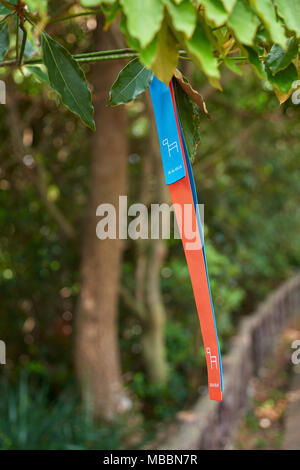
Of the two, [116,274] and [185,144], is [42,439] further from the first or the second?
[185,144]

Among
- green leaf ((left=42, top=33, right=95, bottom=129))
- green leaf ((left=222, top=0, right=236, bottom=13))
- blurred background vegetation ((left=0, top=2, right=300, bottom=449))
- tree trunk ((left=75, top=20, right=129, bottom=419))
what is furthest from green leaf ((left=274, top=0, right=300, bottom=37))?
tree trunk ((left=75, top=20, right=129, bottom=419))

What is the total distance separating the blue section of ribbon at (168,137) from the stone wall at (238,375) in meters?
2.46

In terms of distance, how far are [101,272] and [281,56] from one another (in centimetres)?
357

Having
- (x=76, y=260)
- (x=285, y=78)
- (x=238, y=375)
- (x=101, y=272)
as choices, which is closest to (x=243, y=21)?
(x=285, y=78)

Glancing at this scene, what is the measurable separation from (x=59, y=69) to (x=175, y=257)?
5118 millimetres

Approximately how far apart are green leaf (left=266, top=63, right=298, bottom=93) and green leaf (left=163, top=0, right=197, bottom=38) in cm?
32

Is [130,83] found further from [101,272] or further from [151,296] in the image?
[151,296]

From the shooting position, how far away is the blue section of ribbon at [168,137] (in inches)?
41.1

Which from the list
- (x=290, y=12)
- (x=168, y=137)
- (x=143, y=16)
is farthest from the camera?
(x=168, y=137)

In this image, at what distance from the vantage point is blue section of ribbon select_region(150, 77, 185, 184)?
3.42 ft

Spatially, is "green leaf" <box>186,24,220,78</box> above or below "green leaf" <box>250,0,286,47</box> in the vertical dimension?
below

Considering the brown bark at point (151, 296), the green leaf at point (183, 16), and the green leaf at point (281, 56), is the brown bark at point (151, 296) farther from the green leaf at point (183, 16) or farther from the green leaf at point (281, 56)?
the green leaf at point (183, 16)

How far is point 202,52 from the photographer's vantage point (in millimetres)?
724

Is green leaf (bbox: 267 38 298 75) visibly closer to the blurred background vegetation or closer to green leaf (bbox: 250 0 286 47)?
green leaf (bbox: 250 0 286 47)
